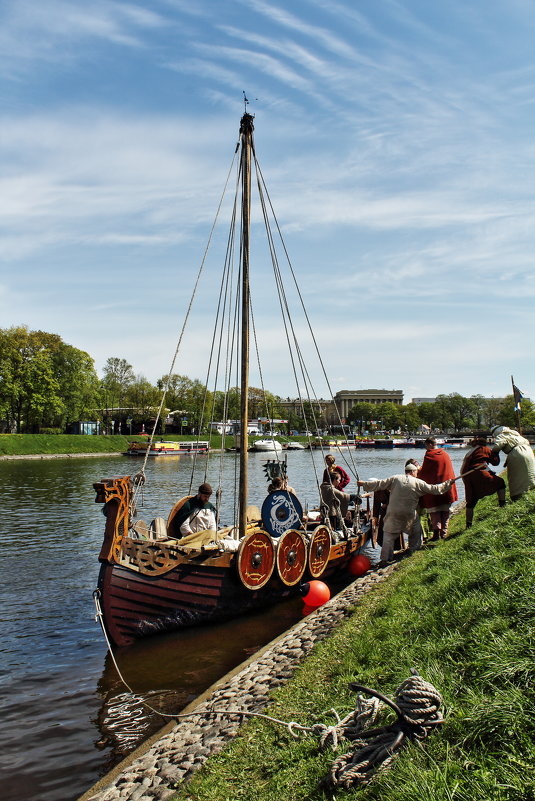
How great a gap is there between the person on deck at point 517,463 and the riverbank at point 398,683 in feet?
12.0

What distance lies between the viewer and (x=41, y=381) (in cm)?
7500

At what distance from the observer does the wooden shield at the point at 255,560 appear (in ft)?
38.3

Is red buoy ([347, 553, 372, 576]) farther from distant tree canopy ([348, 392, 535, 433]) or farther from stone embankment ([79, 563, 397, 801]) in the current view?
distant tree canopy ([348, 392, 535, 433])

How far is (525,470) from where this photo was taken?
497 inches

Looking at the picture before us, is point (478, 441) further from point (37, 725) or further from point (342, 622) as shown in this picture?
point (37, 725)

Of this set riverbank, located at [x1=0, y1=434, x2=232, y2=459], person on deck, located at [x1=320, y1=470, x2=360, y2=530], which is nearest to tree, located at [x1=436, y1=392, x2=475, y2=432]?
riverbank, located at [x1=0, y1=434, x2=232, y2=459]

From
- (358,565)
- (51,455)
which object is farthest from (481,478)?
(51,455)

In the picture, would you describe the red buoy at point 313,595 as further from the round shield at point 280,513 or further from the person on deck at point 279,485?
the person on deck at point 279,485

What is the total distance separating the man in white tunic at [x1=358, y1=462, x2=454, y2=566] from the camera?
13.2 m

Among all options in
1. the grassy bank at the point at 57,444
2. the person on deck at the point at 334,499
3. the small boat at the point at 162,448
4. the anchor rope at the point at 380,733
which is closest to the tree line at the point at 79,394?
the grassy bank at the point at 57,444

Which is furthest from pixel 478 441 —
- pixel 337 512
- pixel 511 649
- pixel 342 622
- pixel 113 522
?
pixel 511 649

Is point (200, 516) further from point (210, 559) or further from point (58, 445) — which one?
point (58, 445)

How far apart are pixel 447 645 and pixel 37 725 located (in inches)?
224

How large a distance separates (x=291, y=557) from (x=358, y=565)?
3.43 metres
